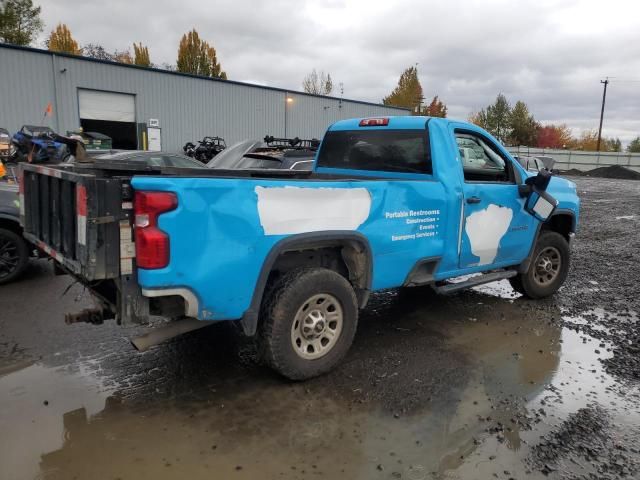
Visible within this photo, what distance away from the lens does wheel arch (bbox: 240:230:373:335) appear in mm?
3346

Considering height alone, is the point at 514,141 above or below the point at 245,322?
above

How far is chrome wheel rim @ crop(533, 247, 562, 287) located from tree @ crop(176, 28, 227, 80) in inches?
2300

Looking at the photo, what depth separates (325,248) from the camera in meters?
3.96

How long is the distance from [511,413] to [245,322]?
1.96 metres

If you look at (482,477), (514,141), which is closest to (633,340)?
(482,477)

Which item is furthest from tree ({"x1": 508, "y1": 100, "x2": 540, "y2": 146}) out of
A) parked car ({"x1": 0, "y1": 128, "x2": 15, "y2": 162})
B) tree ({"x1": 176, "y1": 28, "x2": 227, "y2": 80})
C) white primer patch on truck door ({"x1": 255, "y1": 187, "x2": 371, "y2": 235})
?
white primer patch on truck door ({"x1": 255, "y1": 187, "x2": 371, "y2": 235})

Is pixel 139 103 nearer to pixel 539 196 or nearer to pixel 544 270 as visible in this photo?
pixel 544 270

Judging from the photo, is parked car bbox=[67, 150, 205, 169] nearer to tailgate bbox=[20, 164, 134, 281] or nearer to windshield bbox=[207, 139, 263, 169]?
windshield bbox=[207, 139, 263, 169]

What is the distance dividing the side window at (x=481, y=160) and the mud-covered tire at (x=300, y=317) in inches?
76.0

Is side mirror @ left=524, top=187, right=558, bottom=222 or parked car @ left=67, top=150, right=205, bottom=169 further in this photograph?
parked car @ left=67, top=150, right=205, bottom=169

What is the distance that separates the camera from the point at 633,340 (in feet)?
15.7

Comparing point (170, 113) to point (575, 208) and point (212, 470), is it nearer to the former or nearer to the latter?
point (575, 208)

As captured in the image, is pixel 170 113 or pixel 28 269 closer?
pixel 28 269

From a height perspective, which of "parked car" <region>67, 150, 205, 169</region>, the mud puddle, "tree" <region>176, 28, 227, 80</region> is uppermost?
"tree" <region>176, 28, 227, 80</region>
